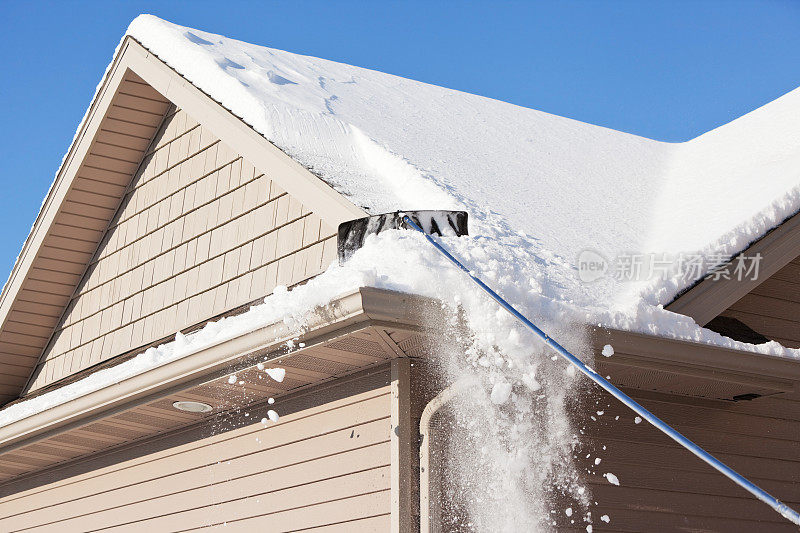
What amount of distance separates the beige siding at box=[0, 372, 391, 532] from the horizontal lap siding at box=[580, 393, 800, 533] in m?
1.10

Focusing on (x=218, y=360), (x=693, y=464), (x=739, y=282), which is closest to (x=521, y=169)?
(x=739, y=282)

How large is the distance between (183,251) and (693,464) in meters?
3.73

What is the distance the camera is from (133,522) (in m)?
5.86

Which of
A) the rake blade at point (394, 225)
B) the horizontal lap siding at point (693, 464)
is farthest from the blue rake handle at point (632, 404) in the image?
the horizontal lap siding at point (693, 464)

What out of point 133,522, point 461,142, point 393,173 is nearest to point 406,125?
point 461,142

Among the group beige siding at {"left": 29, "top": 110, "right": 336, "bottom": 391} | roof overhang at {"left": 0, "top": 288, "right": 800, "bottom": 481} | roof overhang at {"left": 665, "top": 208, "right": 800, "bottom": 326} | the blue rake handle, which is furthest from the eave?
roof overhang at {"left": 665, "top": 208, "right": 800, "bottom": 326}

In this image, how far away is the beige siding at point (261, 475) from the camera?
433 cm

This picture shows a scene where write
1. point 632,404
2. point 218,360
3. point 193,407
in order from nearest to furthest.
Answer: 1. point 632,404
2. point 218,360
3. point 193,407

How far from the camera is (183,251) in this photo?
21.0 feet

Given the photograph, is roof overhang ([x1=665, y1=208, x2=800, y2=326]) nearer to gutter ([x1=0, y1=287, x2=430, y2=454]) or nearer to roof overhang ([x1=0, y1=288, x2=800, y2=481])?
roof overhang ([x1=0, y1=288, x2=800, y2=481])

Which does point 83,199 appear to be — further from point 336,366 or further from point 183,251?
point 336,366

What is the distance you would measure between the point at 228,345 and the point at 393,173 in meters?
1.50

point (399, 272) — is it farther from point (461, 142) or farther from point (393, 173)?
point (461, 142)

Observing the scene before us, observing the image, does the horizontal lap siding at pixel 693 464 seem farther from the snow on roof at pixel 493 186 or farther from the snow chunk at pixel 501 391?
the snow chunk at pixel 501 391
